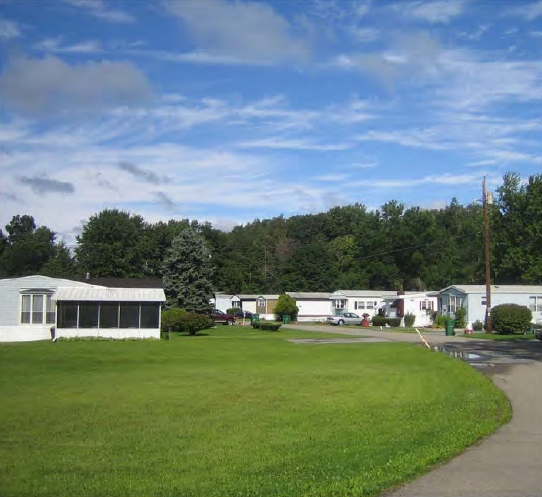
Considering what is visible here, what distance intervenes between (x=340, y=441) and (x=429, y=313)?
5312 centimetres

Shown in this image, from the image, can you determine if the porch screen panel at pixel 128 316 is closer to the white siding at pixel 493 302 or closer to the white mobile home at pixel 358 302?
the white siding at pixel 493 302

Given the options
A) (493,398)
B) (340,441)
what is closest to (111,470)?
(340,441)

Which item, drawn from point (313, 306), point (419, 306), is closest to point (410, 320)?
point (419, 306)

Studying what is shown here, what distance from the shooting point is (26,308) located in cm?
4059

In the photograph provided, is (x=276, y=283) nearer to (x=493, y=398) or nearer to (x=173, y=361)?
(x=173, y=361)

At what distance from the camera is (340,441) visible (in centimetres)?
1038

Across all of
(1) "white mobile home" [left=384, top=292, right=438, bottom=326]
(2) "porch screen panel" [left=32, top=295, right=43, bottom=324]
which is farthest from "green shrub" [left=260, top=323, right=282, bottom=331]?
(1) "white mobile home" [left=384, top=292, right=438, bottom=326]

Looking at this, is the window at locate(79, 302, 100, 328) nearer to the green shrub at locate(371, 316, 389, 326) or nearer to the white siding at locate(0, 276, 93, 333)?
the white siding at locate(0, 276, 93, 333)

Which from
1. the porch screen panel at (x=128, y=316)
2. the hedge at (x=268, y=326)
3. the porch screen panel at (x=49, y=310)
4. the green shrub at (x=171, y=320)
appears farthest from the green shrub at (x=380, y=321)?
the porch screen panel at (x=49, y=310)

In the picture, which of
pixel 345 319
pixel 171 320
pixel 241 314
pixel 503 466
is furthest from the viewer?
pixel 241 314

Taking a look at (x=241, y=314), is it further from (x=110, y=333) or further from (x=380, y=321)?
(x=110, y=333)

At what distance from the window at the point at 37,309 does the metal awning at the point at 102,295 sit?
177 cm

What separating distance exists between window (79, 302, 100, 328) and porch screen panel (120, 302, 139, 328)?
1.41 metres

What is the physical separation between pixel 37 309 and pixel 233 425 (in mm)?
32012
